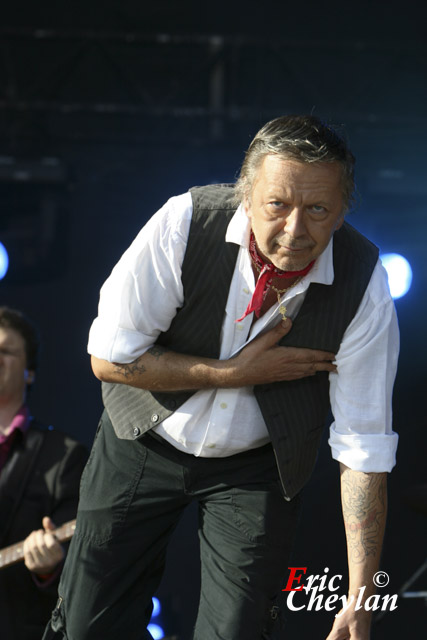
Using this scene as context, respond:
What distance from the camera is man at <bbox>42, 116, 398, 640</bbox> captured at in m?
1.82

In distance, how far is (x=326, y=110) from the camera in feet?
15.8

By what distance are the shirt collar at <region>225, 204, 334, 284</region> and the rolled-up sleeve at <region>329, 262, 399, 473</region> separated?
110 mm

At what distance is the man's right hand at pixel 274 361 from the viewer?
185 cm

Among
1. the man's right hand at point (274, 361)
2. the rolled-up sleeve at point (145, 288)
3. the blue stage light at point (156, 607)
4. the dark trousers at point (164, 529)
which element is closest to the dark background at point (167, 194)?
the blue stage light at point (156, 607)

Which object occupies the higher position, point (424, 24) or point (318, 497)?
point (424, 24)

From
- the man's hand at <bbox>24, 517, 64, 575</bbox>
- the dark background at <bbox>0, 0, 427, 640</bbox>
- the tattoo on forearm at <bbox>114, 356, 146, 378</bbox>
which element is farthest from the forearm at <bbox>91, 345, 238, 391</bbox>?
the dark background at <bbox>0, 0, 427, 640</bbox>

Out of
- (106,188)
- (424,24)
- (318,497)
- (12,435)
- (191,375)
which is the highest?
(424,24)

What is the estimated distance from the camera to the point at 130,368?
1.88 metres

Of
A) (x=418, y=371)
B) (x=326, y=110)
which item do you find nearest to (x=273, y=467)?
(x=418, y=371)

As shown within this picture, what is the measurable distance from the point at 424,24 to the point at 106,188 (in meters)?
3.09

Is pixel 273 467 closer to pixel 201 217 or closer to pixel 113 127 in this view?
pixel 201 217

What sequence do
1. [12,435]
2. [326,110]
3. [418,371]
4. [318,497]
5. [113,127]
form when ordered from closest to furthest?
[12,435] < [318,497] < [418,371] < [326,110] < [113,127]

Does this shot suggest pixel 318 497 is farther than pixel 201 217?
Yes

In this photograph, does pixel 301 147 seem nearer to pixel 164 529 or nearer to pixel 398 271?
pixel 164 529
